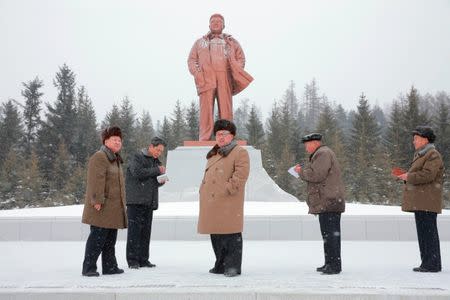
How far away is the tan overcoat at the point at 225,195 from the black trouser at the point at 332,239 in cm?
90

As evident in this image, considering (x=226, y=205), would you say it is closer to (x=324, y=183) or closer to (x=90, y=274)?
(x=324, y=183)

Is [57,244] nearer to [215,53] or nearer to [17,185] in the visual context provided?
[215,53]

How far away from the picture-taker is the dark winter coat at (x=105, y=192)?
13.4 ft

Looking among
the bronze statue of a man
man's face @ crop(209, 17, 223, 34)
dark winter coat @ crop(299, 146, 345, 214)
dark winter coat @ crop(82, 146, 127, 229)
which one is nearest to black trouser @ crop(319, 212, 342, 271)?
dark winter coat @ crop(299, 146, 345, 214)

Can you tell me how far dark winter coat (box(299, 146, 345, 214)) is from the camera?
428cm

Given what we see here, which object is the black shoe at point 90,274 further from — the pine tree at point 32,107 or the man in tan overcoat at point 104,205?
the pine tree at point 32,107

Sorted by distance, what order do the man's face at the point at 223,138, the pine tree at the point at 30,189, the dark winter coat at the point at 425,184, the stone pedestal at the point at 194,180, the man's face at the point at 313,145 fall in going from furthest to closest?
the pine tree at the point at 30,189 < the stone pedestal at the point at 194,180 < the man's face at the point at 313,145 < the dark winter coat at the point at 425,184 < the man's face at the point at 223,138

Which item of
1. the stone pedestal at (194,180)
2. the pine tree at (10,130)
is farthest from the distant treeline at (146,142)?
the stone pedestal at (194,180)

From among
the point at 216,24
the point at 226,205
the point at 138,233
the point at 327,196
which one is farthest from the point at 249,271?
the point at 216,24

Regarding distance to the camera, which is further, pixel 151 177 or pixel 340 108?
pixel 340 108

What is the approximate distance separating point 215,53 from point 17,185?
731 inches

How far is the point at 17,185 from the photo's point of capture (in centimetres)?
2456

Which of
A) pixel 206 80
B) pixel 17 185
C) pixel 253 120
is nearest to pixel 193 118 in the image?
pixel 253 120

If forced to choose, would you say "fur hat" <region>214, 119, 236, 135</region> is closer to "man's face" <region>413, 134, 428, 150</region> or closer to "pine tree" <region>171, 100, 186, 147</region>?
"man's face" <region>413, 134, 428, 150</region>
